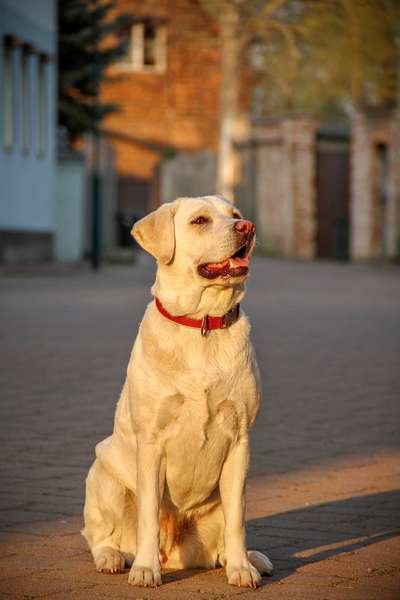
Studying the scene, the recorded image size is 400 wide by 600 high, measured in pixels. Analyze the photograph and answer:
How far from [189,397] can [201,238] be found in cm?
56

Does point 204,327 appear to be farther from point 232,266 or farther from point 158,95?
point 158,95

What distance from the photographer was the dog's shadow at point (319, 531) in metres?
5.93

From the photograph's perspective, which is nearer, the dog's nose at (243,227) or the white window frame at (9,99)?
the dog's nose at (243,227)

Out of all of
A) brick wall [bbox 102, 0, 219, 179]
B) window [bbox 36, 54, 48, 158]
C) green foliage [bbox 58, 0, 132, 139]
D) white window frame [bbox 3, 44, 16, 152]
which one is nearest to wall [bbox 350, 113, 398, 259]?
green foliage [bbox 58, 0, 132, 139]

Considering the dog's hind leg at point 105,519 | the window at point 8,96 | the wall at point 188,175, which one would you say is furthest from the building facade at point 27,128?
the dog's hind leg at point 105,519

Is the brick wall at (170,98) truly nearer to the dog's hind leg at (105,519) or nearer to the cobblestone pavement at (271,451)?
the cobblestone pavement at (271,451)

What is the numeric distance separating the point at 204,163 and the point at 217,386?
4107 centimetres

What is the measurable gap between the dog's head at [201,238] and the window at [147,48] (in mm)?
49301

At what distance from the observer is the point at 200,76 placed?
55531 millimetres

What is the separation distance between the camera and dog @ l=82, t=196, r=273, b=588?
5.48 meters

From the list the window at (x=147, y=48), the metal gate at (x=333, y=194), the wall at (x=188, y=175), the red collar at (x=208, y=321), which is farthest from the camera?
the window at (x=147, y=48)

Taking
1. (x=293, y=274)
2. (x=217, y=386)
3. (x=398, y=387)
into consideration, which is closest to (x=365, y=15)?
(x=293, y=274)

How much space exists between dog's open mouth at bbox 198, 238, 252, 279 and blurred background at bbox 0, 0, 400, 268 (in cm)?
2551

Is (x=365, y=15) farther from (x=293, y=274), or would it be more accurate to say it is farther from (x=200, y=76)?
(x=293, y=274)
